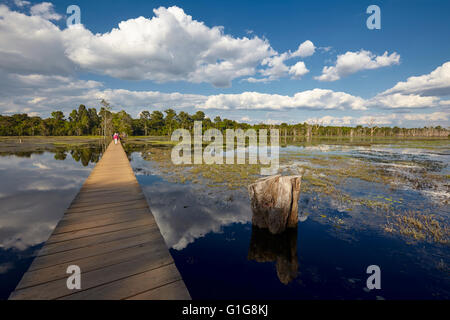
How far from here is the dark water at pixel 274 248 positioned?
3.95 m

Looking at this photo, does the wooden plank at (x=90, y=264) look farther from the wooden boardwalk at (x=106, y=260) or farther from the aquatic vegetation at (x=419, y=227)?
the aquatic vegetation at (x=419, y=227)

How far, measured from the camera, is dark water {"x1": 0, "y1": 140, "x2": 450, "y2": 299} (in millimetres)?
3945

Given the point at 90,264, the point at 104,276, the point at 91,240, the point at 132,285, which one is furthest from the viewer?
the point at 91,240

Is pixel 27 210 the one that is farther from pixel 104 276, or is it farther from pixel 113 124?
pixel 113 124

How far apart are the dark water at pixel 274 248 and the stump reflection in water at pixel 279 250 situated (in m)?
0.03

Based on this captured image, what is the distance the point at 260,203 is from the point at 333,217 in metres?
3.08

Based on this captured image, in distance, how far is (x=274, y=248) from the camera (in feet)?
17.7

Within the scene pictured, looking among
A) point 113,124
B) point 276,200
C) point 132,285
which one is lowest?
point 132,285

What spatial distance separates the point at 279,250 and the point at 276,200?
1.37 meters

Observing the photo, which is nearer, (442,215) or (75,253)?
(75,253)

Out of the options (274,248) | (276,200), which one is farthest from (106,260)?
(276,200)
